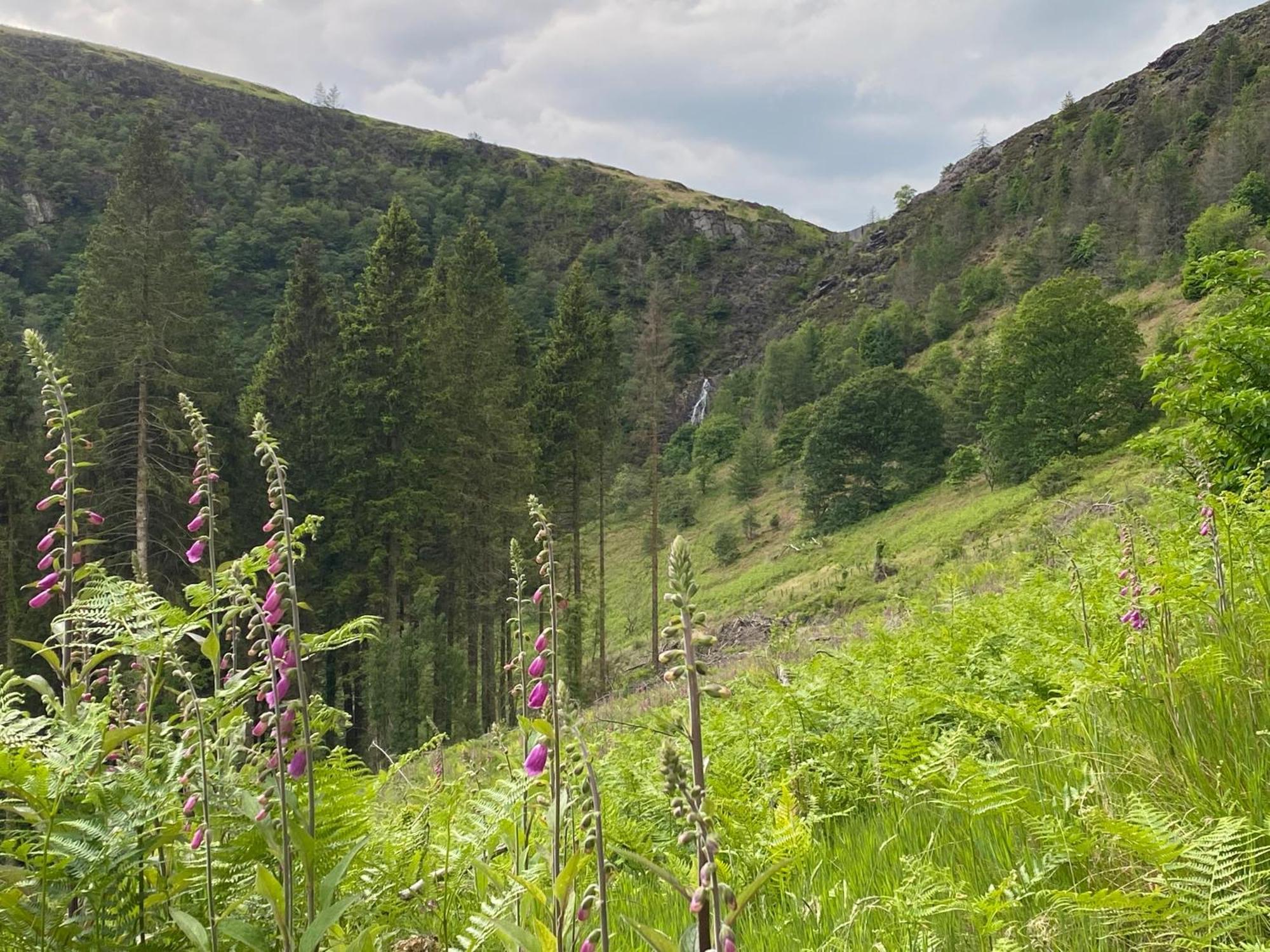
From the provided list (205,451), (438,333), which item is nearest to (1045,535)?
(205,451)

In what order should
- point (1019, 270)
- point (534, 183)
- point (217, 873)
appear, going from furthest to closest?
point (534, 183) < point (1019, 270) < point (217, 873)

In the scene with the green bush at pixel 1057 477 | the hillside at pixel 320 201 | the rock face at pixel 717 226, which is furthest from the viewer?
the rock face at pixel 717 226

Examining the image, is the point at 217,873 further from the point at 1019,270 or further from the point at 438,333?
the point at 1019,270

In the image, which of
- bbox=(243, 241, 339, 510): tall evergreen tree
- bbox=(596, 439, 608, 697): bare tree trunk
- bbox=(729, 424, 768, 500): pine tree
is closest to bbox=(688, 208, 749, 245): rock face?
bbox=(729, 424, 768, 500): pine tree

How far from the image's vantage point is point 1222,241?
153ft

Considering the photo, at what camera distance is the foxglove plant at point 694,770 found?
0.96m

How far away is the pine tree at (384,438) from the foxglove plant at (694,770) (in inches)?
886

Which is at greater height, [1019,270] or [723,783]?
[1019,270]

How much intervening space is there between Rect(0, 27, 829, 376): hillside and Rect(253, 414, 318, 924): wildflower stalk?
68513mm

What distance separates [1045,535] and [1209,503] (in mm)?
12808

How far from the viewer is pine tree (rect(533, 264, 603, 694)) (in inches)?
1144

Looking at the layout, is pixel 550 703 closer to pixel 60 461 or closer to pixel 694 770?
pixel 694 770

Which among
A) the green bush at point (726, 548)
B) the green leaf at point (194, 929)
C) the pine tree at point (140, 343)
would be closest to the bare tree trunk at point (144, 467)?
the pine tree at point (140, 343)

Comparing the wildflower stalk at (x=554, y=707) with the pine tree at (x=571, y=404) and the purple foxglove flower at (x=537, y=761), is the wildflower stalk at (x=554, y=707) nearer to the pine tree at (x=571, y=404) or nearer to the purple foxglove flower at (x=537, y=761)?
the purple foxglove flower at (x=537, y=761)
